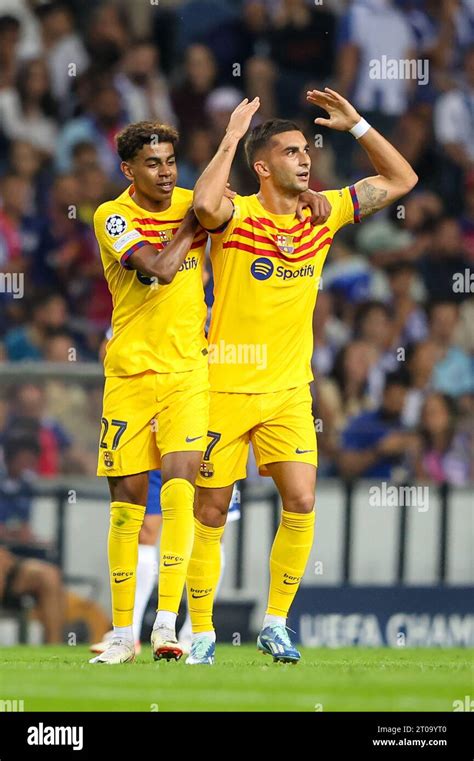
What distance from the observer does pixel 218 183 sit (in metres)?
7.36

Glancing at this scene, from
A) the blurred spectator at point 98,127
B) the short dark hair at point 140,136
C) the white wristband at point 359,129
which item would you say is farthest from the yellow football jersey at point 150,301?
the blurred spectator at point 98,127

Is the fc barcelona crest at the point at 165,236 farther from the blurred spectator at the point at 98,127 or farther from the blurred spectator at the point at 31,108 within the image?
the blurred spectator at the point at 31,108

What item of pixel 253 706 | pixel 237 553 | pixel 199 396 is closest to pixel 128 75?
pixel 237 553

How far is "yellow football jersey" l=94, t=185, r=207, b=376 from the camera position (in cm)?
753

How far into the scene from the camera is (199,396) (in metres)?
7.54

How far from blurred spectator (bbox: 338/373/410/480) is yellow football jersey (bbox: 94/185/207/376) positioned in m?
4.70

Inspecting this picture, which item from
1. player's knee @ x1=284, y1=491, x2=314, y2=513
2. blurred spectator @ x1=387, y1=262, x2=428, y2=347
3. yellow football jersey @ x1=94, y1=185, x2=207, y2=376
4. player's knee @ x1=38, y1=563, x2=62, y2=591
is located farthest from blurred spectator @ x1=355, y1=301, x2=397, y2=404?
yellow football jersey @ x1=94, y1=185, x2=207, y2=376

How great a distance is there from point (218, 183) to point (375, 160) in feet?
3.41

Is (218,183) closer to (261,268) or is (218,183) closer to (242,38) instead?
(261,268)

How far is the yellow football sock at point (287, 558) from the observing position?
7703 mm

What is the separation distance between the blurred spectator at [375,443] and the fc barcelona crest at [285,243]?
459 centimetres

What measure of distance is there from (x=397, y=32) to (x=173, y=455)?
899 cm

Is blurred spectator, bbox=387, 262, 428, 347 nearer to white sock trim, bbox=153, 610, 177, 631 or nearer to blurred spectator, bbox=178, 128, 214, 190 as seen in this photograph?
blurred spectator, bbox=178, 128, 214, 190
